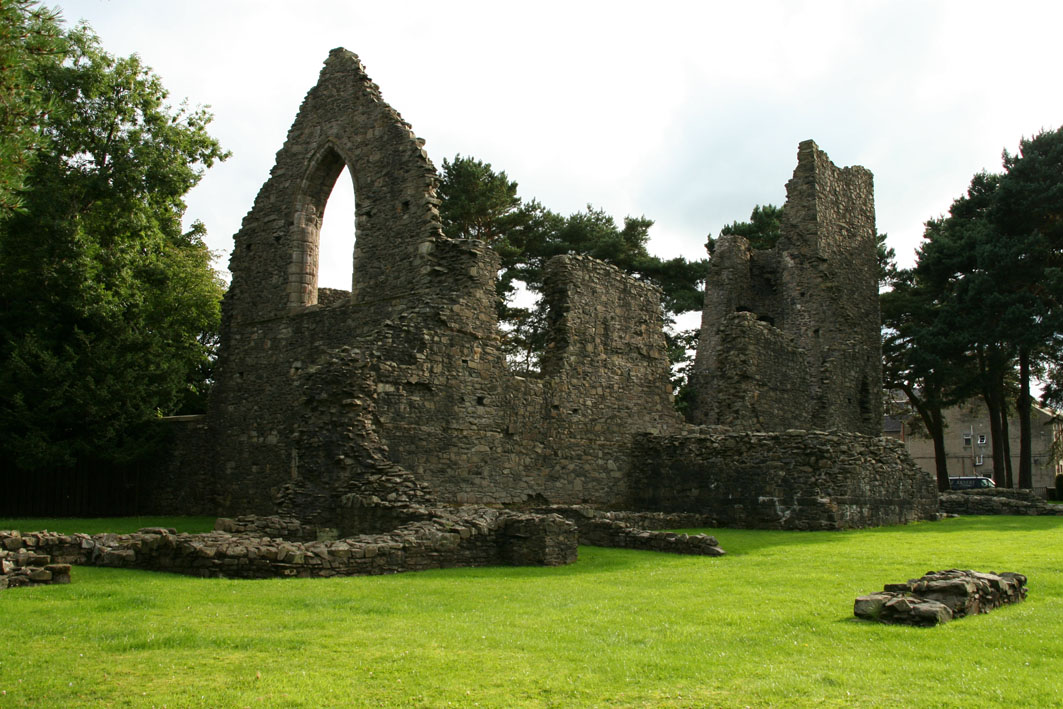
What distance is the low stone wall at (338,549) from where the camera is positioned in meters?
9.80

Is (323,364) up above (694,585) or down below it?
above

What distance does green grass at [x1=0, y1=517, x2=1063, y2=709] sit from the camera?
4.98 m

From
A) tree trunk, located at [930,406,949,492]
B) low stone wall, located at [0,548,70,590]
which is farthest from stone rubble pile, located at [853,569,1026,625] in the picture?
tree trunk, located at [930,406,949,492]

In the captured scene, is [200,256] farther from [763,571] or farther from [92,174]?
[763,571]

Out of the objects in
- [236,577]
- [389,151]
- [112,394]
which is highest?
[389,151]

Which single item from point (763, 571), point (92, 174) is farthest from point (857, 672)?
point (92, 174)

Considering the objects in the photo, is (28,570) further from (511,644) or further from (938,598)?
(938,598)

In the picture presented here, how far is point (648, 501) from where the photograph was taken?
63.7 feet

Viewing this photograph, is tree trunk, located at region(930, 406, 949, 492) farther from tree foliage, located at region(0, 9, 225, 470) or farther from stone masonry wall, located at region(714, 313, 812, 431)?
tree foliage, located at region(0, 9, 225, 470)

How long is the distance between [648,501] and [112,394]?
40.5ft

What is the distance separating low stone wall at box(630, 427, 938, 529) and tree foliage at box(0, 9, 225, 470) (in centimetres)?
1190

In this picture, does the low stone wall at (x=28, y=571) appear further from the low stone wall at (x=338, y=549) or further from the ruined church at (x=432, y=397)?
the ruined church at (x=432, y=397)

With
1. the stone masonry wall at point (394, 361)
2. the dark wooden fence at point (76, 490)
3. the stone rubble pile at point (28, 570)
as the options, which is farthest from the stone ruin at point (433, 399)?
the stone rubble pile at point (28, 570)

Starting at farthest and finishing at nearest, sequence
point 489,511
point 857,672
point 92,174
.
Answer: point 92,174, point 489,511, point 857,672
